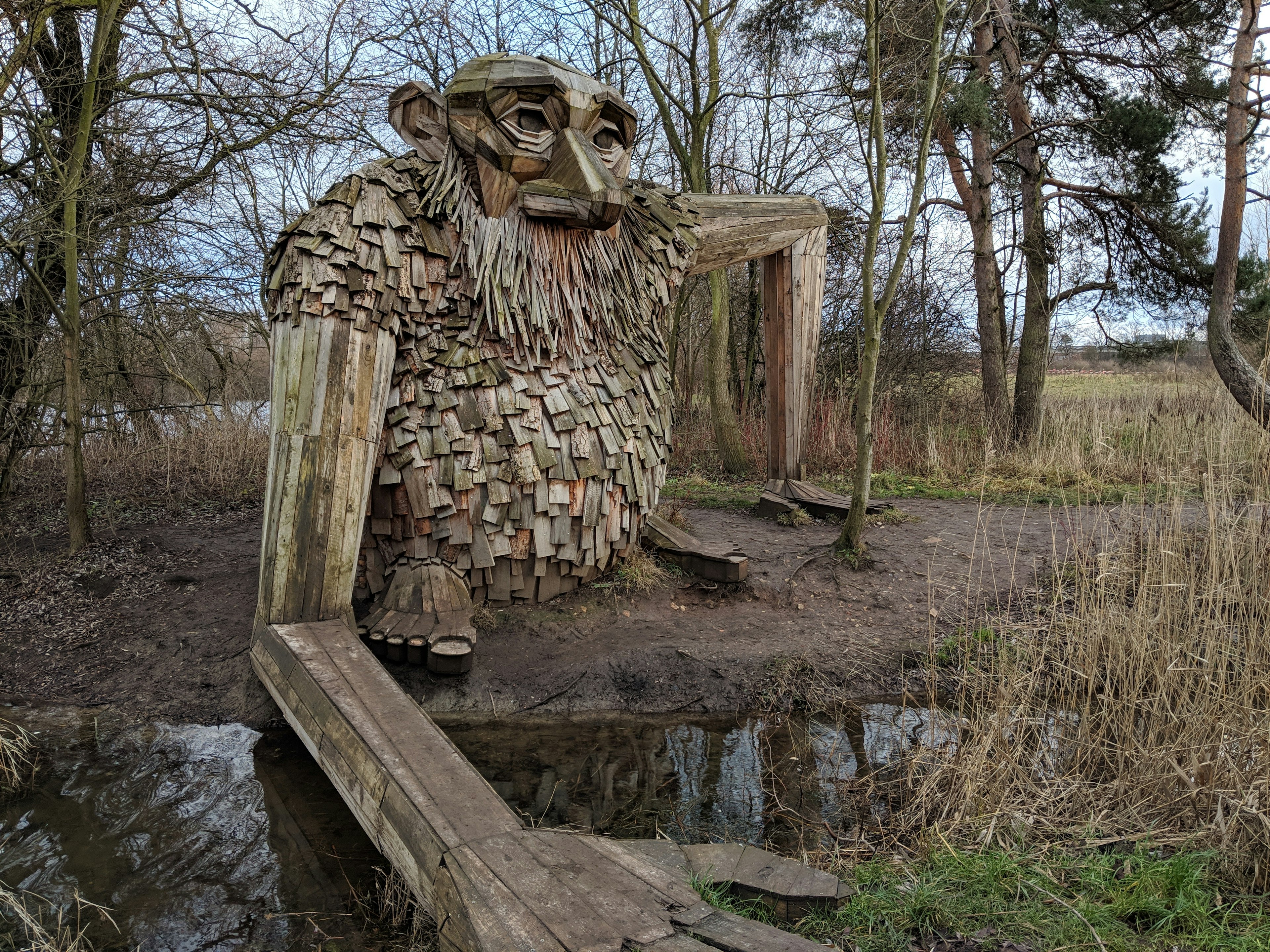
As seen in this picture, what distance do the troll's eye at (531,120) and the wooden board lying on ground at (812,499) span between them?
296 cm

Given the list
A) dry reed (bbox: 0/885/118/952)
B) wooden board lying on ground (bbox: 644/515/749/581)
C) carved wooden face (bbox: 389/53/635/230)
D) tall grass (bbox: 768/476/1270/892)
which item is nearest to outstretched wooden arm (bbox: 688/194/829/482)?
wooden board lying on ground (bbox: 644/515/749/581)

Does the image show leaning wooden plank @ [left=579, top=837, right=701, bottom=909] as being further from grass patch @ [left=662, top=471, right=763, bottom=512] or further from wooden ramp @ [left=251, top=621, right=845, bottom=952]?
grass patch @ [left=662, top=471, right=763, bottom=512]

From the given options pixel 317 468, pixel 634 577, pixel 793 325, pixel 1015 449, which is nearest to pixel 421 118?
pixel 317 468

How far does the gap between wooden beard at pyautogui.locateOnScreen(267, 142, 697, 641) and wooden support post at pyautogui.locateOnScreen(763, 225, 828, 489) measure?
177 cm

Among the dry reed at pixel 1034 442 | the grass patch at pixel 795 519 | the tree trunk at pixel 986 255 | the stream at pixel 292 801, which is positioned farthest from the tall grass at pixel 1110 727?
the tree trunk at pixel 986 255

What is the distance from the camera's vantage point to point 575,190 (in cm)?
305

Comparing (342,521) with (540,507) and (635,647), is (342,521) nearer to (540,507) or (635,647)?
(540,507)

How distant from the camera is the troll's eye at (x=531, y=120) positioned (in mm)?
3021

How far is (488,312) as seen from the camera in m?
3.20

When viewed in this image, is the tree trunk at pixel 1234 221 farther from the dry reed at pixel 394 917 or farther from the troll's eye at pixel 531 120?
the dry reed at pixel 394 917

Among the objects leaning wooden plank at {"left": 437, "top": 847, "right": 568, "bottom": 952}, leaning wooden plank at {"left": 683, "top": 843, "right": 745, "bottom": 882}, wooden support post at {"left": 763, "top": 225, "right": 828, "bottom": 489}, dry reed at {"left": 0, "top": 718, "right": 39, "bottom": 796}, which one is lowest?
dry reed at {"left": 0, "top": 718, "right": 39, "bottom": 796}

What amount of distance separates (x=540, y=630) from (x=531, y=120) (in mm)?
2048

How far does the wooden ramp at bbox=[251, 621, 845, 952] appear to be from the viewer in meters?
1.53

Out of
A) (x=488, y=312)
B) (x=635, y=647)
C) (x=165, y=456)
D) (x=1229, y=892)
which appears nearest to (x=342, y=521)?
(x=488, y=312)
